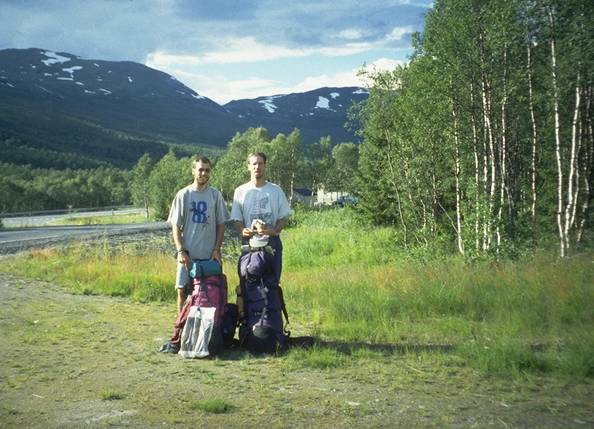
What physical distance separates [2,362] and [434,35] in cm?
1577

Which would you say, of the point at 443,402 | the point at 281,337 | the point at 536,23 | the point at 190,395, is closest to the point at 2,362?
the point at 190,395

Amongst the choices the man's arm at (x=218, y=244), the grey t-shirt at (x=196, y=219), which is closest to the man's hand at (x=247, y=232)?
the man's arm at (x=218, y=244)

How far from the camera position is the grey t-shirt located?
6762 mm

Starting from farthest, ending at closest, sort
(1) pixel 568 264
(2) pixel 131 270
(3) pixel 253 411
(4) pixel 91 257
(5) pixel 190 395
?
1. (4) pixel 91 257
2. (2) pixel 131 270
3. (1) pixel 568 264
4. (5) pixel 190 395
5. (3) pixel 253 411

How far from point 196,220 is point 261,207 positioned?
0.81m

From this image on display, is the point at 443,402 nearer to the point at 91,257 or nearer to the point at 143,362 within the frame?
the point at 143,362

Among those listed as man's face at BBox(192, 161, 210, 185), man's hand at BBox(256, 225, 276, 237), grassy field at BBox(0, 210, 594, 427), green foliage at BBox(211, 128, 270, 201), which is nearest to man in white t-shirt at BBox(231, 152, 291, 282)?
man's hand at BBox(256, 225, 276, 237)

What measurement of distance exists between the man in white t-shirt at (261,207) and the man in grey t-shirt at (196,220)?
271mm

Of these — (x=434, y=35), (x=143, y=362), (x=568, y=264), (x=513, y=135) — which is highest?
(x=434, y=35)

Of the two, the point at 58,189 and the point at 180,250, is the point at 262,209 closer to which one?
the point at 180,250

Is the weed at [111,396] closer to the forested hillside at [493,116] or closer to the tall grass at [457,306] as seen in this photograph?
the tall grass at [457,306]

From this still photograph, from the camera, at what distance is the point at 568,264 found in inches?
357

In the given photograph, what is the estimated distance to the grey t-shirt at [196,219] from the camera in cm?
676

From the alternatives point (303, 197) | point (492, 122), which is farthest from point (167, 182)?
point (492, 122)
